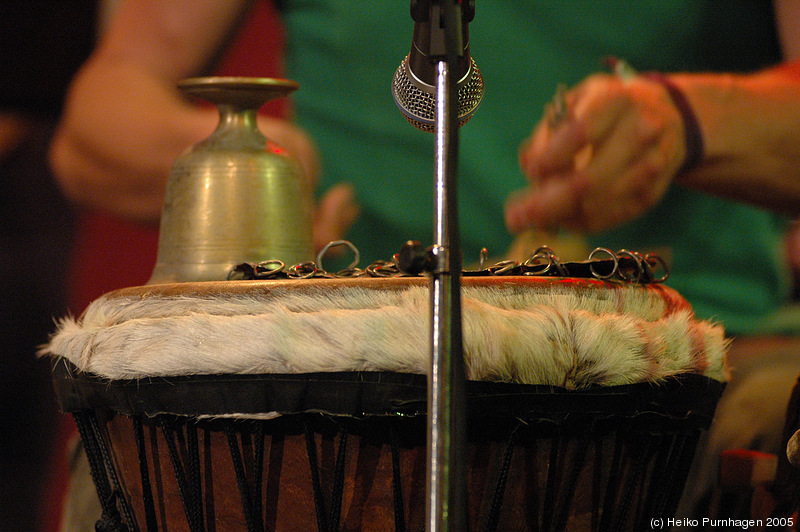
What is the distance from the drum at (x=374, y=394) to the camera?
697 millimetres

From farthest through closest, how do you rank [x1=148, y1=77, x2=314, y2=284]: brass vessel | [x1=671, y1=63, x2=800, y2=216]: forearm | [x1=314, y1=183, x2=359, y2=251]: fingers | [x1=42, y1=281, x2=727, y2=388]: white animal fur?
[x1=314, y1=183, x2=359, y2=251]: fingers → [x1=671, y1=63, x2=800, y2=216]: forearm → [x1=148, y1=77, x2=314, y2=284]: brass vessel → [x1=42, y1=281, x2=727, y2=388]: white animal fur

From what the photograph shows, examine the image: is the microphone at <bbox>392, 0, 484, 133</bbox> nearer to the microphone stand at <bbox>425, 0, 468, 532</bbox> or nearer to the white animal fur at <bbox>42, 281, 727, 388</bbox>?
the microphone stand at <bbox>425, 0, 468, 532</bbox>

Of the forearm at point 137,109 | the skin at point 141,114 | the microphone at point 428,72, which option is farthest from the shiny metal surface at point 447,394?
the forearm at point 137,109

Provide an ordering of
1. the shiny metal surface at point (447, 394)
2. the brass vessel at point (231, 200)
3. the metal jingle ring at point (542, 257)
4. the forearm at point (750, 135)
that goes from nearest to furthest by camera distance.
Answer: the shiny metal surface at point (447, 394) → the metal jingle ring at point (542, 257) → the brass vessel at point (231, 200) → the forearm at point (750, 135)

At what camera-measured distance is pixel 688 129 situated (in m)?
1.46

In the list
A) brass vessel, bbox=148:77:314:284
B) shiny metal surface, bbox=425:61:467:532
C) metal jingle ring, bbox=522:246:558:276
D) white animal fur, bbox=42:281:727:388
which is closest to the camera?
shiny metal surface, bbox=425:61:467:532

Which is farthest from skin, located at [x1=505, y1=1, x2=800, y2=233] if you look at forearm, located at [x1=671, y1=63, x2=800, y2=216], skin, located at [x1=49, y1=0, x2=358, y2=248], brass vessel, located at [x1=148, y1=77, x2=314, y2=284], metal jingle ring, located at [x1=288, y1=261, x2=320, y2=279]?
metal jingle ring, located at [x1=288, y1=261, x2=320, y2=279]

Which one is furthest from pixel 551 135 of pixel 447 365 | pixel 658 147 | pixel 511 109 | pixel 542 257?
pixel 447 365

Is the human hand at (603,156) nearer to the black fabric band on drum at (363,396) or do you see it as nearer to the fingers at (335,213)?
the fingers at (335,213)

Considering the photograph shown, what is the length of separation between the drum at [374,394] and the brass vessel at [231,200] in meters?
0.19

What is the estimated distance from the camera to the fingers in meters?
1.63

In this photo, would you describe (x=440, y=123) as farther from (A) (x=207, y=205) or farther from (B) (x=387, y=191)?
(B) (x=387, y=191)

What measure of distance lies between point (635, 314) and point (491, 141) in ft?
2.79

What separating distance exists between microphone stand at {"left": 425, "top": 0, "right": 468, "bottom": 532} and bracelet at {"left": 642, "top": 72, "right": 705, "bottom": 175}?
1.04m
